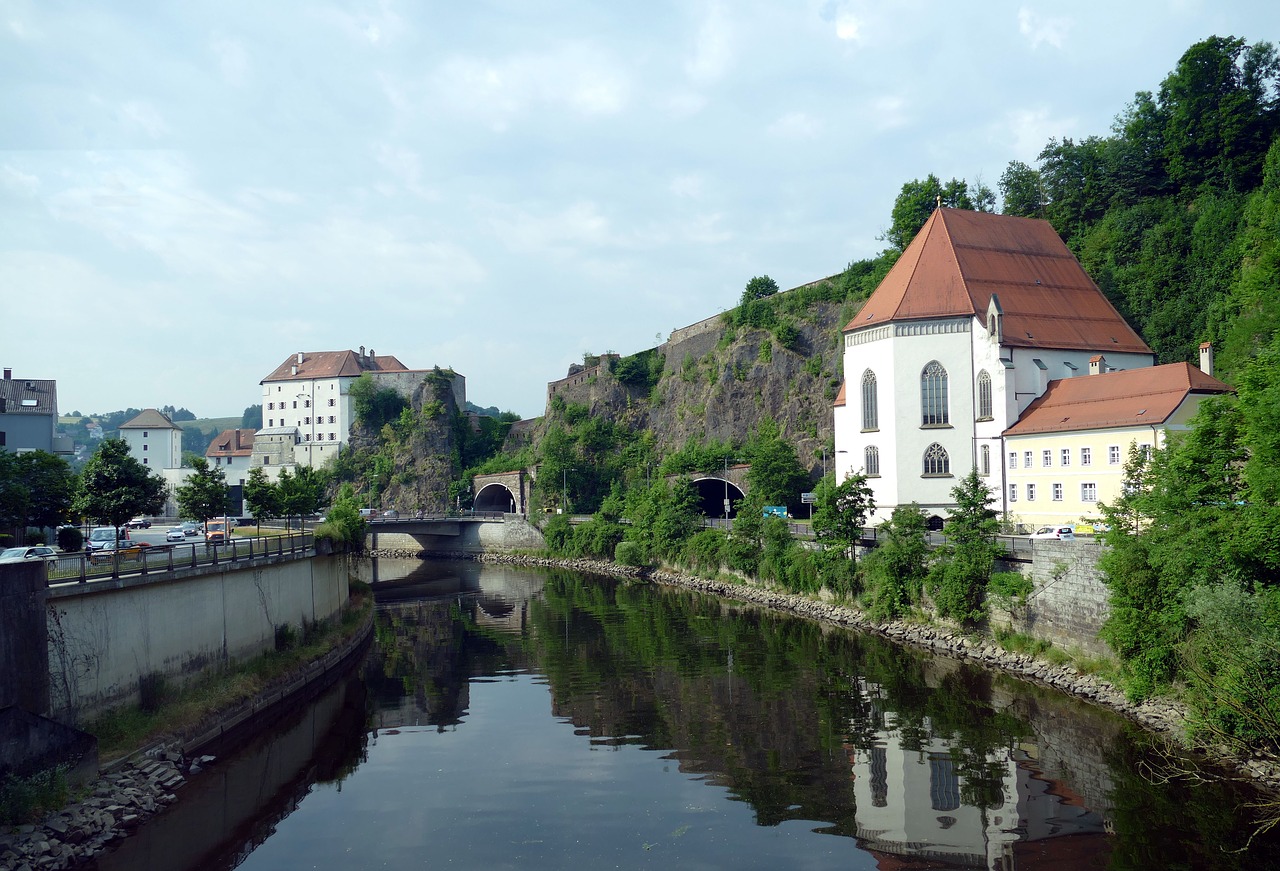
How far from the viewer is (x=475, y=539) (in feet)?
285

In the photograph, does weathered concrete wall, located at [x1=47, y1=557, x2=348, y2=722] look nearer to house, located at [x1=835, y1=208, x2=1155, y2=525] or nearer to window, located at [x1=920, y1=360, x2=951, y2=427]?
house, located at [x1=835, y1=208, x2=1155, y2=525]

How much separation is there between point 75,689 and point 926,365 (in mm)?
43491

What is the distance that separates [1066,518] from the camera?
1742 inches

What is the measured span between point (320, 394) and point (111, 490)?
7885 centimetres

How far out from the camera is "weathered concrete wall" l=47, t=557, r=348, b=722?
2020 cm

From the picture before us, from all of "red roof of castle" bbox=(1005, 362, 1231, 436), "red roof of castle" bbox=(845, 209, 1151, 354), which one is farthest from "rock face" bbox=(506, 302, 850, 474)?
"red roof of castle" bbox=(1005, 362, 1231, 436)

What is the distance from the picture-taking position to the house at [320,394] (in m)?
107

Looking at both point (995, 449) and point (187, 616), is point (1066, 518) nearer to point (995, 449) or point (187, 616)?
point (995, 449)

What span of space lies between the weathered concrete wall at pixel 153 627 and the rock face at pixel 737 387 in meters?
48.2

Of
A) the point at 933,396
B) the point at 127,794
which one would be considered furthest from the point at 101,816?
the point at 933,396

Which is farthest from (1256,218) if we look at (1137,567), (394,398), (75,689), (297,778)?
(394,398)

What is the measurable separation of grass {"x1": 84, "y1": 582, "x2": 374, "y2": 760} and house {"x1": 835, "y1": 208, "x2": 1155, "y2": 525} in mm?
31831

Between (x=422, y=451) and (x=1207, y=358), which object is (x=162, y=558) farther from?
(x=422, y=451)

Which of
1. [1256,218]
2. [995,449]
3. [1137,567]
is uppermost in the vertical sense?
[1256,218]
